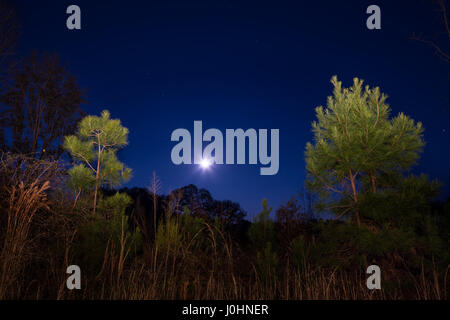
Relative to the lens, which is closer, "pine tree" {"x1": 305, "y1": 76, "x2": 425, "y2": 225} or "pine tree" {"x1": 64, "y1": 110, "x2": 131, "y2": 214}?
"pine tree" {"x1": 305, "y1": 76, "x2": 425, "y2": 225}

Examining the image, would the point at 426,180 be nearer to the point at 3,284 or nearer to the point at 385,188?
the point at 385,188

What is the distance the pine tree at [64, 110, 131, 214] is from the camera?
7.09 metres

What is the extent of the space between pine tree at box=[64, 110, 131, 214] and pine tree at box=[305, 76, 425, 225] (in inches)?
206

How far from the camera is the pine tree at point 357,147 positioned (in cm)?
459

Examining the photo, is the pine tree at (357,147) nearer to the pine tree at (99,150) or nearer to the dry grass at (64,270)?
the dry grass at (64,270)

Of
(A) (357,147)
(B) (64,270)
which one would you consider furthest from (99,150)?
(A) (357,147)

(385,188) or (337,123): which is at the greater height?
(337,123)

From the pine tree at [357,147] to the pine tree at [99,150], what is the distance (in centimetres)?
524

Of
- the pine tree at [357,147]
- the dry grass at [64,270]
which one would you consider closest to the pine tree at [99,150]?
the dry grass at [64,270]

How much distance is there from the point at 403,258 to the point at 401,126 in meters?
2.29

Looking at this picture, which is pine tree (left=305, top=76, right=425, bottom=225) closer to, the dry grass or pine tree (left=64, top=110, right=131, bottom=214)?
the dry grass

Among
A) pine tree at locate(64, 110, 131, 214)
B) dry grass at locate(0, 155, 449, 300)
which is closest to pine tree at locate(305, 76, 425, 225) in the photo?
dry grass at locate(0, 155, 449, 300)
